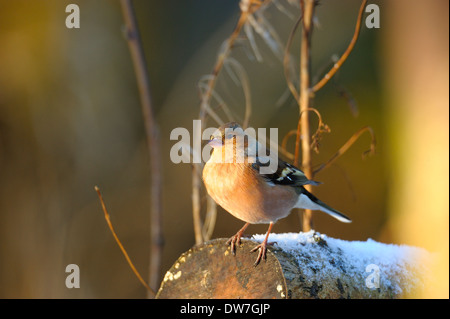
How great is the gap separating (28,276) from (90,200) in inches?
46.9

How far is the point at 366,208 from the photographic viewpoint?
5.97m

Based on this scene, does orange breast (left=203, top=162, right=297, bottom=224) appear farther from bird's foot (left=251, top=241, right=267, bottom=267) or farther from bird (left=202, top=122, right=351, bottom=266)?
bird's foot (left=251, top=241, right=267, bottom=267)

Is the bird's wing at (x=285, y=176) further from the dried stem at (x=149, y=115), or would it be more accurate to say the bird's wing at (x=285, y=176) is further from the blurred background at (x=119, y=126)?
the blurred background at (x=119, y=126)

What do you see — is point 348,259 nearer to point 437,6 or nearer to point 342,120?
point 437,6

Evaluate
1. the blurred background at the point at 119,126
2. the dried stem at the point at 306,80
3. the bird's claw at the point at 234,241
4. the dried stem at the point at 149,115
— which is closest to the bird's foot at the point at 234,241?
the bird's claw at the point at 234,241

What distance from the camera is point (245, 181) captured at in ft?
7.37

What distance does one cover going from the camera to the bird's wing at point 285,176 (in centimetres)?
233

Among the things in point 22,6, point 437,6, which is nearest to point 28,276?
point 22,6

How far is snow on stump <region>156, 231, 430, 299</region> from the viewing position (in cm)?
189

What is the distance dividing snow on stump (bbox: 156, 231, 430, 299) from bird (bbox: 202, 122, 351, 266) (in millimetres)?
105

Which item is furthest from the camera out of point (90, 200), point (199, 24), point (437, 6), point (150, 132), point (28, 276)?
point (199, 24)

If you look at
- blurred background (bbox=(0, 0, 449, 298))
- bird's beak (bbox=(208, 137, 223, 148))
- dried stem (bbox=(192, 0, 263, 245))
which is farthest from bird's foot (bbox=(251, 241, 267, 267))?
blurred background (bbox=(0, 0, 449, 298))

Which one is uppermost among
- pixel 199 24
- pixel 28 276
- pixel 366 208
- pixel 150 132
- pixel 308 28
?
pixel 199 24
